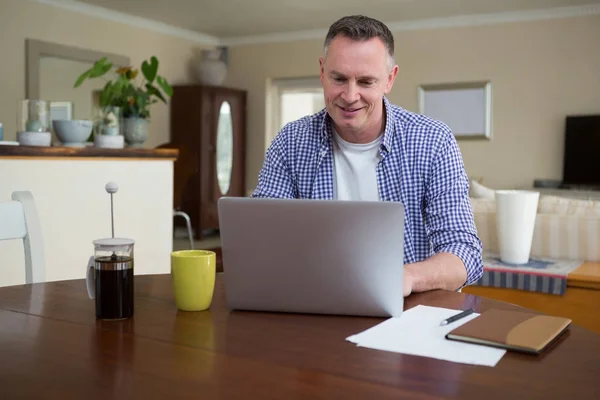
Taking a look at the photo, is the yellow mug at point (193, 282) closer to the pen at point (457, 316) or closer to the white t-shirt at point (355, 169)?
the pen at point (457, 316)

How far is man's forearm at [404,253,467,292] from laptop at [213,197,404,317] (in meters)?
0.22

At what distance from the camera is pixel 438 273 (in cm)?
135

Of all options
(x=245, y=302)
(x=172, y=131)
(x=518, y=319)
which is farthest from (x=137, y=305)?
(x=172, y=131)

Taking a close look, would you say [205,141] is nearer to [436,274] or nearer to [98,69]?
[98,69]

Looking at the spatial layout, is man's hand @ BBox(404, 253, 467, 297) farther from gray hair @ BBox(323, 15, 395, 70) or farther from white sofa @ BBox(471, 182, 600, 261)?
white sofa @ BBox(471, 182, 600, 261)

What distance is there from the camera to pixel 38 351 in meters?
0.90

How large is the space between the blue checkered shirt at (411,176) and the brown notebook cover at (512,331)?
41 cm

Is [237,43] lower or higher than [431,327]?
higher

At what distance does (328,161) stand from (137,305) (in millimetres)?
725

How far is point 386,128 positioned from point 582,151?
502 centimetres

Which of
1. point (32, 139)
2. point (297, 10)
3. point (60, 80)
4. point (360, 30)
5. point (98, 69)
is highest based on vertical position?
point (297, 10)

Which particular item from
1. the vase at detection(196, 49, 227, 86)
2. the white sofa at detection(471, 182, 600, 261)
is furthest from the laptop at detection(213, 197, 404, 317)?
the vase at detection(196, 49, 227, 86)

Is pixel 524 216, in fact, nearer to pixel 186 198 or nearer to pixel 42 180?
pixel 42 180

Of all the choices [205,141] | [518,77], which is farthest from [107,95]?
[518,77]
